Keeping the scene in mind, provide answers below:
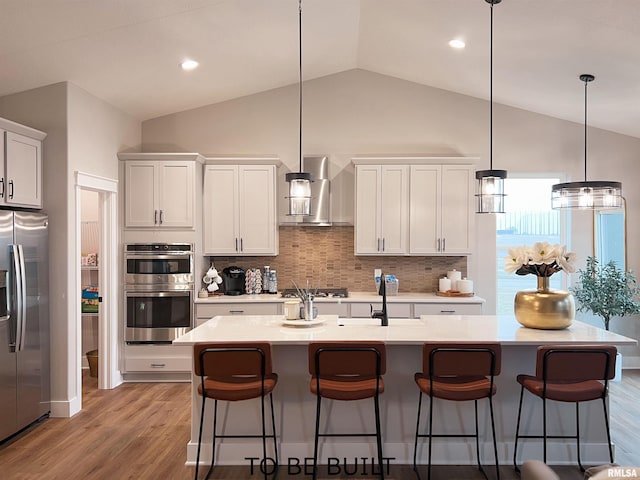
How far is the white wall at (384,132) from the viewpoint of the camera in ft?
20.6

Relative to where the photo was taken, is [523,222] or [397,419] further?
[523,222]

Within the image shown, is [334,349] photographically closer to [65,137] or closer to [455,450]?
[455,450]

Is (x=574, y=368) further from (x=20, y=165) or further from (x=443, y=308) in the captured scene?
(x=20, y=165)

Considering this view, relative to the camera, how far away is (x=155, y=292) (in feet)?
18.7

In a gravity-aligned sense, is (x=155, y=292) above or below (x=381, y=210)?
below

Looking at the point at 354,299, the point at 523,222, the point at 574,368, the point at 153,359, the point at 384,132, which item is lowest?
the point at 153,359

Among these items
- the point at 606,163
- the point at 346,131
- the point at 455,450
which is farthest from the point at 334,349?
the point at 606,163

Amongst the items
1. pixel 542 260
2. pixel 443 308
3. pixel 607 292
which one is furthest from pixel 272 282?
pixel 607 292

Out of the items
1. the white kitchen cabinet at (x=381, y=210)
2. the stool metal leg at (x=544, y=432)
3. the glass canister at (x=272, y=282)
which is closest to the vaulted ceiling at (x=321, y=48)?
the white kitchen cabinet at (x=381, y=210)

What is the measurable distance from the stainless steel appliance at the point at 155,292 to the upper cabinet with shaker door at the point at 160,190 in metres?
0.28

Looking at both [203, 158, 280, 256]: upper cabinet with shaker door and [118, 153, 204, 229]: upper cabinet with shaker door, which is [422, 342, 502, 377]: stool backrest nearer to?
[203, 158, 280, 256]: upper cabinet with shaker door

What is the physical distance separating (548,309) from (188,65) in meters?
3.75

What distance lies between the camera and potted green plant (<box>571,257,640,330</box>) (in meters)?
5.65

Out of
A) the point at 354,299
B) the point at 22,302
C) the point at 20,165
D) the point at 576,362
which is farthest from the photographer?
the point at 354,299
